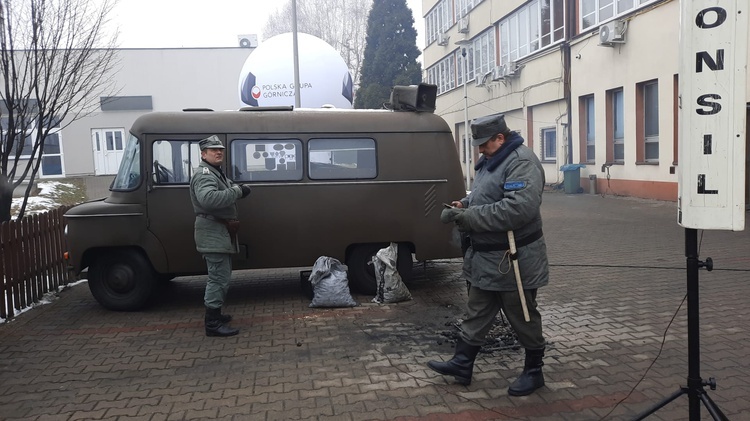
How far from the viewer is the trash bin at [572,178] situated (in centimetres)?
2036

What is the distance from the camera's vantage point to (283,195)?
23.7 feet

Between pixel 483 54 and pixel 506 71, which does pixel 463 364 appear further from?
pixel 483 54

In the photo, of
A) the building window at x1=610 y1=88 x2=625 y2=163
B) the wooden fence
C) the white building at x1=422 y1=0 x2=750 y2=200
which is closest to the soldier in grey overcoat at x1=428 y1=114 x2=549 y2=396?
the wooden fence

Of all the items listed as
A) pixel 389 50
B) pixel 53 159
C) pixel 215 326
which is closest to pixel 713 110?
pixel 215 326

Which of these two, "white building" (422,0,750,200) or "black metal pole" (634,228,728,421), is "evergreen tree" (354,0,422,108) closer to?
"white building" (422,0,750,200)

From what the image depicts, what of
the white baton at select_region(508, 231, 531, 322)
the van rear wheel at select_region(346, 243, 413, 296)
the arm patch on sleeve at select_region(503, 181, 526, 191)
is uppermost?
the arm patch on sleeve at select_region(503, 181, 526, 191)

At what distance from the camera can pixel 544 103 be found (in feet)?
77.2

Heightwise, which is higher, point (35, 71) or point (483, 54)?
point (483, 54)

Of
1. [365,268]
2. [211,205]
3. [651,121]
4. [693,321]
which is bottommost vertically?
[365,268]

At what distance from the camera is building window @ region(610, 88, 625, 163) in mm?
18734

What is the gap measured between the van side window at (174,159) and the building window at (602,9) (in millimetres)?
14026

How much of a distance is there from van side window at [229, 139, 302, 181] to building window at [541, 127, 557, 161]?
17799mm

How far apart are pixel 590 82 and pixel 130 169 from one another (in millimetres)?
16500

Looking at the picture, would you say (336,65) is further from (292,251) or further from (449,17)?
(449,17)
